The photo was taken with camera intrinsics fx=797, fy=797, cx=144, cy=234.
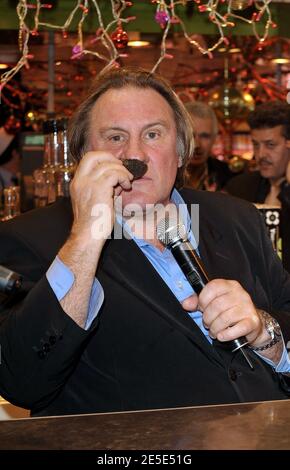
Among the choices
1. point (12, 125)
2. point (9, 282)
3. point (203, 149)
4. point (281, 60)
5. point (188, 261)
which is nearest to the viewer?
point (9, 282)

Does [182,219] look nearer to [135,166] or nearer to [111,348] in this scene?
[135,166]

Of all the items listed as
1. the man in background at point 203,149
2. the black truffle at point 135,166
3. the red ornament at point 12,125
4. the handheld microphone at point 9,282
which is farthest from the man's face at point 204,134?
the handheld microphone at point 9,282

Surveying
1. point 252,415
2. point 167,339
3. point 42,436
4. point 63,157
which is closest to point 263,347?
point 167,339

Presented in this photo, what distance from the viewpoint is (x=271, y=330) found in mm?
1973

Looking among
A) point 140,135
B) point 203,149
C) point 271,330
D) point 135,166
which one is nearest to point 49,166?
point 140,135

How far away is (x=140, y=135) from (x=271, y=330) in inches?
25.2

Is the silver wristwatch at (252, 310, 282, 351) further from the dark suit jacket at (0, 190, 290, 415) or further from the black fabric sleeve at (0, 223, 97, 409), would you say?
the black fabric sleeve at (0, 223, 97, 409)

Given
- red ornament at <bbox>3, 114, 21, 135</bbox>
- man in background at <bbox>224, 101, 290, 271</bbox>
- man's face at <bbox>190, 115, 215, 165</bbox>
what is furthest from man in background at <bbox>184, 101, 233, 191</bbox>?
red ornament at <bbox>3, 114, 21, 135</bbox>

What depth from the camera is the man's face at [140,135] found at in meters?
2.14

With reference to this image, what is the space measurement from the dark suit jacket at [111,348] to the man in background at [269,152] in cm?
262

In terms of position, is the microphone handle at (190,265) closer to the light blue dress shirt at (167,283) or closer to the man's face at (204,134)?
the light blue dress shirt at (167,283)

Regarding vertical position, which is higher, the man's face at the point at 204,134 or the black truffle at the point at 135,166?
the black truffle at the point at 135,166

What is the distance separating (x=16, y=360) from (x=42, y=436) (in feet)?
2.17
